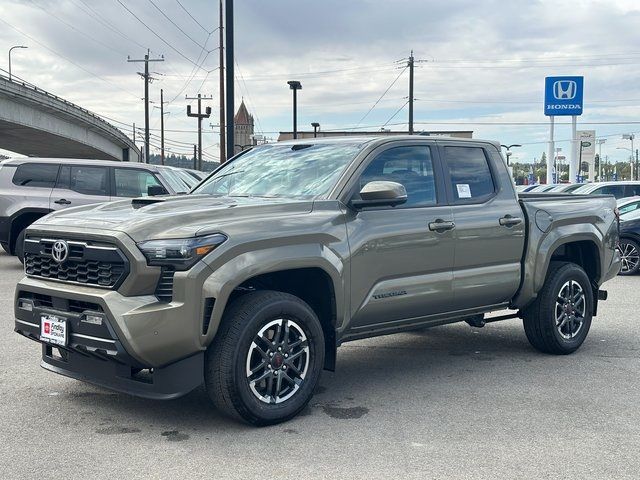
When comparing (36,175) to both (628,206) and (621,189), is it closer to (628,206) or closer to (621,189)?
(628,206)

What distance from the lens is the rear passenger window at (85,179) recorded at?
505 inches

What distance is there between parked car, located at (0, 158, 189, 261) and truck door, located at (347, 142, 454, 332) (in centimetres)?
755

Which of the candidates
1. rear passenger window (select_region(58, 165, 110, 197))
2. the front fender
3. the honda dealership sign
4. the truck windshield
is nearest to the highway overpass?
rear passenger window (select_region(58, 165, 110, 197))

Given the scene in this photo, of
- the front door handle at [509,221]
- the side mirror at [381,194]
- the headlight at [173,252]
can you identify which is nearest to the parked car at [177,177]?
the front door handle at [509,221]

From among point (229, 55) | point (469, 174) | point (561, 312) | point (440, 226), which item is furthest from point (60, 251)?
point (229, 55)

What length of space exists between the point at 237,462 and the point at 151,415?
106cm

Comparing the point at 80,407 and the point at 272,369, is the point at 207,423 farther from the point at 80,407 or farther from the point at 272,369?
the point at 80,407

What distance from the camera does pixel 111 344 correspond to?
4133 millimetres

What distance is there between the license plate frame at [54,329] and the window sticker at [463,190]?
316 cm

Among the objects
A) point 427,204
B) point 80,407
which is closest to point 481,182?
point 427,204

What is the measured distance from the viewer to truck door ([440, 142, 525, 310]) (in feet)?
18.7

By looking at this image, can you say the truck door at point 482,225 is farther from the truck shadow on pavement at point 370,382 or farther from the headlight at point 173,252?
the headlight at point 173,252

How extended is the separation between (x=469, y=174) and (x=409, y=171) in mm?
673

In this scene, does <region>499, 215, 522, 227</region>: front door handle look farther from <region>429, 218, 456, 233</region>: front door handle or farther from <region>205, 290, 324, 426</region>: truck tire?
<region>205, 290, 324, 426</region>: truck tire
